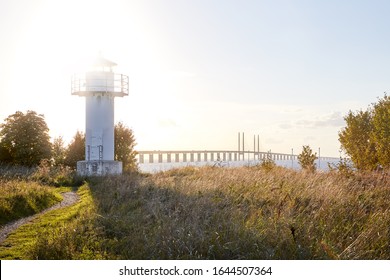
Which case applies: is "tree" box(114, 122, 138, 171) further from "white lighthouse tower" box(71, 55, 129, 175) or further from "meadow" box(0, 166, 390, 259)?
"meadow" box(0, 166, 390, 259)

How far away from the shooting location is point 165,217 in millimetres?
8914

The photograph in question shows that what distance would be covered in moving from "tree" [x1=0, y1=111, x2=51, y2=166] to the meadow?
22.3m

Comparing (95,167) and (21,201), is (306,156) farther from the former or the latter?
(21,201)

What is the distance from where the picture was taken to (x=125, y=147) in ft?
118

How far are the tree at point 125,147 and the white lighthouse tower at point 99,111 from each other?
4.12 meters

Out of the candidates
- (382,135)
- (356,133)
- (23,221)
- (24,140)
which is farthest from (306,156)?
(24,140)

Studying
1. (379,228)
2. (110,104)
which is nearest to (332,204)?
(379,228)

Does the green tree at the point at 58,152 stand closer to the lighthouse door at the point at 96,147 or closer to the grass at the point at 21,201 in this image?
the lighthouse door at the point at 96,147

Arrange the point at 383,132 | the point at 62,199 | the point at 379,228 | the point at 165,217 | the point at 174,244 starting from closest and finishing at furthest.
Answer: the point at 174,244
the point at 379,228
the point at 165,217
the point at 62,199
the point at 383,132

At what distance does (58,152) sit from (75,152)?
5.04 feet

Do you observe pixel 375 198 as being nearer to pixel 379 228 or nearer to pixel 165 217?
pixel 379 228

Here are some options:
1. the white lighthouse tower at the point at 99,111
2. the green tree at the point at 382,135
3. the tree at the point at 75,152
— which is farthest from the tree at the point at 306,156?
the tree at the point at 75,152
